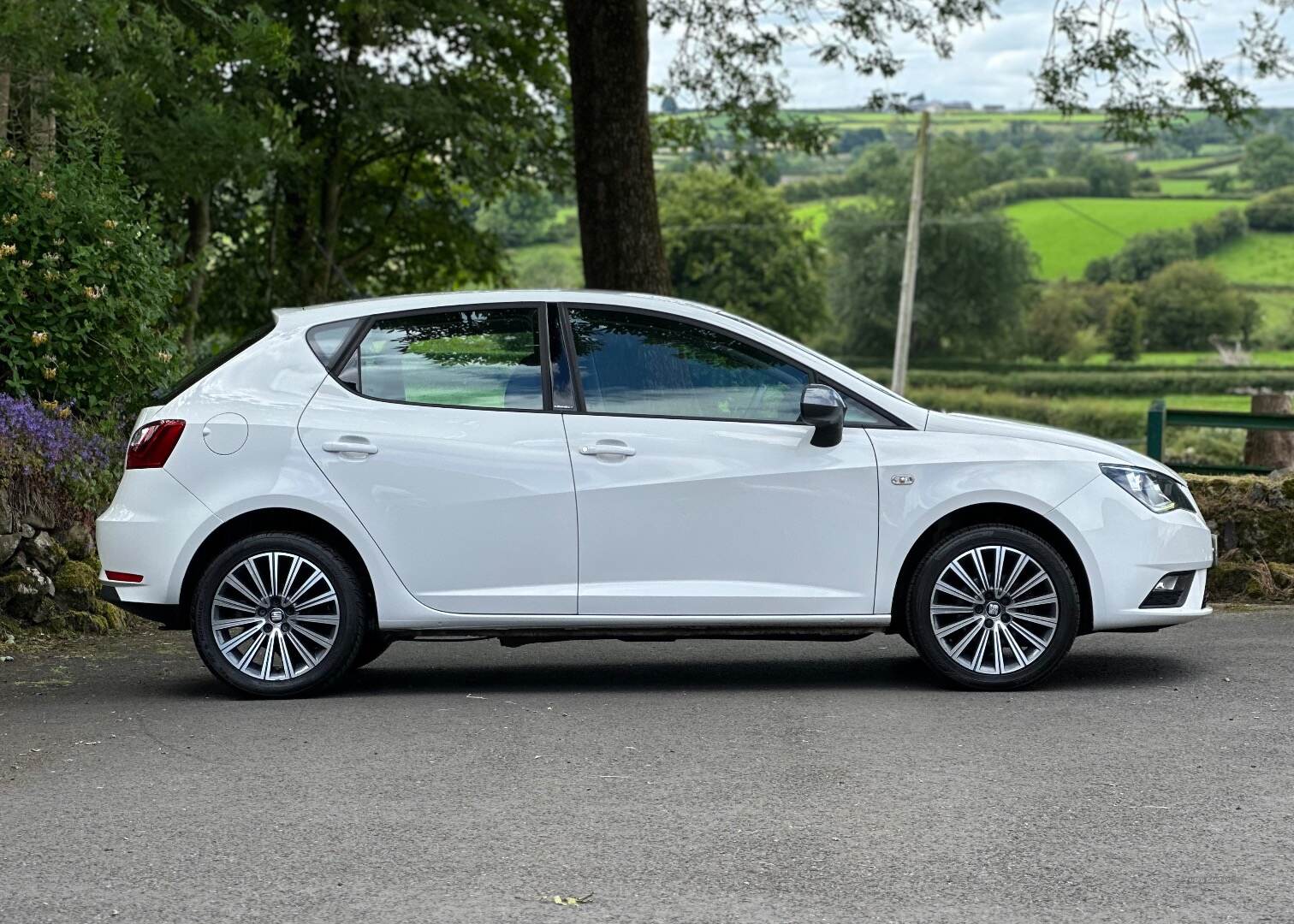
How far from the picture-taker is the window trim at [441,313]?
26.0ft

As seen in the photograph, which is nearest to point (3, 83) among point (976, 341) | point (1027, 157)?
point (976, 341)

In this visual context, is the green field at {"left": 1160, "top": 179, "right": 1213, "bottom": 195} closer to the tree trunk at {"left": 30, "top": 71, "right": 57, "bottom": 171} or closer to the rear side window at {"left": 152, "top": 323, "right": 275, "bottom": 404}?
the tree trunk at {"left": 30, "top": 71, "right": 57, "bottom": 171}

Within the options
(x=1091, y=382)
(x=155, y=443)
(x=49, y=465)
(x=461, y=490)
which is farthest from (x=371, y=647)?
(x=1091, y=382)

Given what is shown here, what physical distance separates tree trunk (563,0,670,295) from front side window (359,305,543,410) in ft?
22.8

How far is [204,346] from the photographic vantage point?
61.7 feet

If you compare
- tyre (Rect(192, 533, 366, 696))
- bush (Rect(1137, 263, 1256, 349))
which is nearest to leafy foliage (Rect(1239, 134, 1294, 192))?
bush (Rect(1137, 263, 1256, 349))

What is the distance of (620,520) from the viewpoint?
7.79 metres

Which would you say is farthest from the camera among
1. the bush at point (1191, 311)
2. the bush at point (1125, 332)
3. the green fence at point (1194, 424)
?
the bush at point (1191, 311)

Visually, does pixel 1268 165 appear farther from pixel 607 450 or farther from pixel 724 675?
pixel 607 450

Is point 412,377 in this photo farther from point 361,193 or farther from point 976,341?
point 976,341

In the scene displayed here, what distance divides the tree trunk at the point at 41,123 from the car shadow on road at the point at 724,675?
16.2ft

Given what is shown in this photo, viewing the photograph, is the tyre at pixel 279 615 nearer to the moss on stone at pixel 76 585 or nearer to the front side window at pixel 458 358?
the front side window at pixel 458 358

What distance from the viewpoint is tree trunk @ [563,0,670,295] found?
1497 cm

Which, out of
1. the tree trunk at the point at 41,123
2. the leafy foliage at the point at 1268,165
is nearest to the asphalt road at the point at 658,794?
the tree trunk at the point at 41,123
